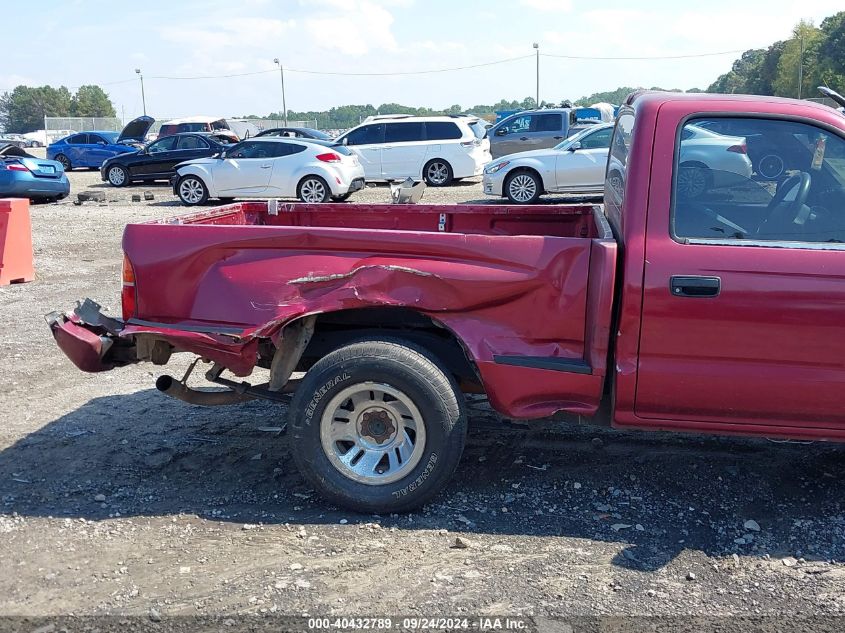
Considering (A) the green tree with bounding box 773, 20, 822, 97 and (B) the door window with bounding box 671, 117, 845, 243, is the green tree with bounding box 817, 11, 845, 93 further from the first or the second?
(B) the door window with bounding box 671, 117, 845, 243

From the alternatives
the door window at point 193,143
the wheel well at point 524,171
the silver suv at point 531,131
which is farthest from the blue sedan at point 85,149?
the wheel well at point 524,171

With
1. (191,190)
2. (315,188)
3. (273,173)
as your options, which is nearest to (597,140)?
(315,188)

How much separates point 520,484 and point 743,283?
5.31 feet

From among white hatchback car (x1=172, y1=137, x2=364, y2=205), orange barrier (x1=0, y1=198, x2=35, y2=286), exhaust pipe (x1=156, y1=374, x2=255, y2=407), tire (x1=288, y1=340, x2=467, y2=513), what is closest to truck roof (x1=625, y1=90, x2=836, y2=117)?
tire (x1=288, y1=340, x2=467, y2=513)

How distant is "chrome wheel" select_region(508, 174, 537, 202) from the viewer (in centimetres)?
1764

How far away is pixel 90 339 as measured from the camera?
4.36 meters

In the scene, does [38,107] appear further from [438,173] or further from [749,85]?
[438,173]

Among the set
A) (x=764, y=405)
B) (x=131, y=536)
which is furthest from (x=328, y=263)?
(x=764, y=405)

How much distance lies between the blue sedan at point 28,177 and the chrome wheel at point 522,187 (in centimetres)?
1007

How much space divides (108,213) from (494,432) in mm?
14327

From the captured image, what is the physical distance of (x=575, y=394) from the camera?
158 inches

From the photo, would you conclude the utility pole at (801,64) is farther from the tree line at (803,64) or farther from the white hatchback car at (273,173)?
the white hatchback car at (273,173)

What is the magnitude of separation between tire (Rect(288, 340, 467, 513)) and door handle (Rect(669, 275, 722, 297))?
117 centimetres

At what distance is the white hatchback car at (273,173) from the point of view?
1777 cm
